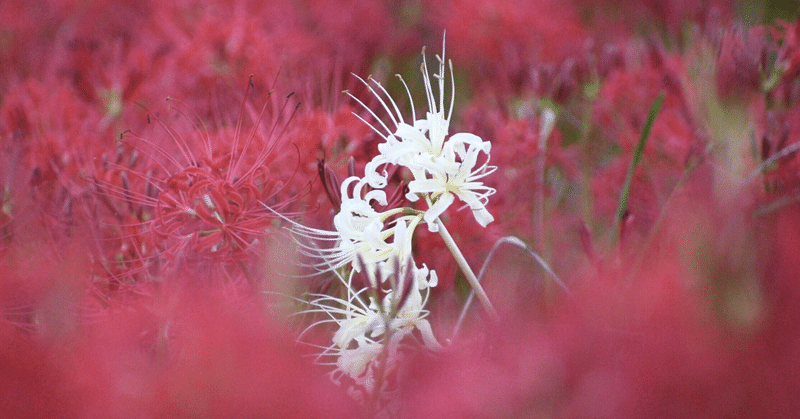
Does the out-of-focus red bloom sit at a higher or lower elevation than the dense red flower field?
higher

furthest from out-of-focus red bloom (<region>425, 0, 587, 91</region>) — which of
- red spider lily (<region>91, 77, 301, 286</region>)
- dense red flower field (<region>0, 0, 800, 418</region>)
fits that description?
red spider lily (<region>91, 77, 301, 286</region>)

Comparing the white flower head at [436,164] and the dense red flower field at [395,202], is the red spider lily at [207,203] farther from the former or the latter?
the white flower head at [436,164]

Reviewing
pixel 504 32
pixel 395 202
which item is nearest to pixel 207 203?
pixel 395 202

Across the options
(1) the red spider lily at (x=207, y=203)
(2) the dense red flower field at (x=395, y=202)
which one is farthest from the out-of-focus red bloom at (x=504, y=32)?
(1) the red spider lily at (x=207, y=203)

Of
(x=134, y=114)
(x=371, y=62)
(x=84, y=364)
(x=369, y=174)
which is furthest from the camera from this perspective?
(x=371, y=62)

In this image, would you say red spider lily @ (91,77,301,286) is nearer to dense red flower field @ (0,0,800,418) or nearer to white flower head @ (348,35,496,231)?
dense red flower field @ (0,0,800,418)

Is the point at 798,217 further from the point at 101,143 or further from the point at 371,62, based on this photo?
the point at 371,62

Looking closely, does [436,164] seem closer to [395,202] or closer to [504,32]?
[395,202]

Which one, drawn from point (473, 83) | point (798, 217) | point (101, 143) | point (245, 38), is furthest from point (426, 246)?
point (473, 83)
